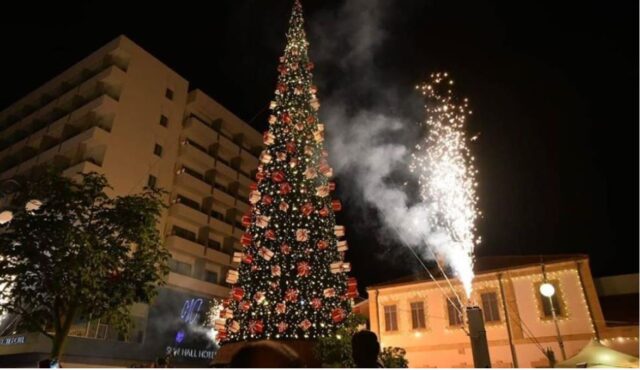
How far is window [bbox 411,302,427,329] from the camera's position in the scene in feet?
76.9

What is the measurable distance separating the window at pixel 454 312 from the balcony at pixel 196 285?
19.5 m

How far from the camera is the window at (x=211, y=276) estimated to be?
116 ft

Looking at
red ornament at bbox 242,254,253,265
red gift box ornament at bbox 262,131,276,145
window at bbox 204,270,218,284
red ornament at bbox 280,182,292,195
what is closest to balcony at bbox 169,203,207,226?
window at bbox 204,270,218,284

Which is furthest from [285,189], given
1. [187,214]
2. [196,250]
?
[187,214]

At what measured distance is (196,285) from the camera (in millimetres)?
33438

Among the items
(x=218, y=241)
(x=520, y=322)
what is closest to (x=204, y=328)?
(x=218, y=241)

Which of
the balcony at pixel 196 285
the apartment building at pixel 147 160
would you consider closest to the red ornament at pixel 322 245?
the apartment building at pixel 147 160

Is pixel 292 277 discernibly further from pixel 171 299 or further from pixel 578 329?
pixel 171 299

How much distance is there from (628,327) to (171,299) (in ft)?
89.3

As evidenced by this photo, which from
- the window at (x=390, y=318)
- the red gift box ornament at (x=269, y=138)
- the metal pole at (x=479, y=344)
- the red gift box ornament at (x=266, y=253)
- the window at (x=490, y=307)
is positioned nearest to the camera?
the metal pole at (x=479, y=344)

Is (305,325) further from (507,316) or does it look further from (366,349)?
(507,316)

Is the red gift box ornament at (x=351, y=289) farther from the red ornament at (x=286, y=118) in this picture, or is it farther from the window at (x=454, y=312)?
the window at (x=454, y=312)

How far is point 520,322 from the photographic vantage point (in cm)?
2100

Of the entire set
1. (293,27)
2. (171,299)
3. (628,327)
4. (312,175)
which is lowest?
(628,327)
